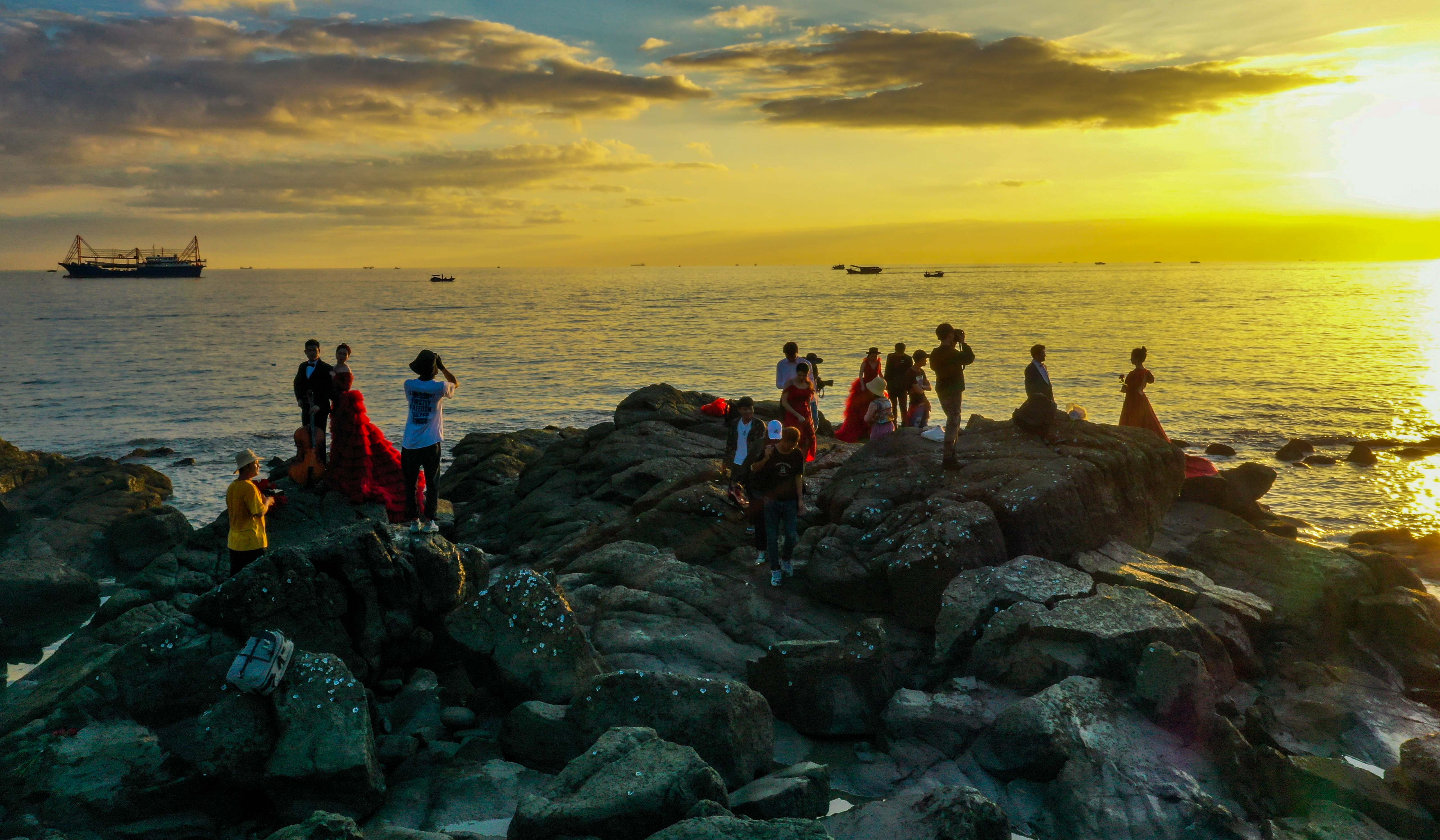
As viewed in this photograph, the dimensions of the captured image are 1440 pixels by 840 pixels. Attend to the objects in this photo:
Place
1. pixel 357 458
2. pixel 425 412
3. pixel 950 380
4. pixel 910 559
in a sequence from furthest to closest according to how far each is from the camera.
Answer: pixel 357 458, pixel 950 380, pixel 425 412, pixel 910 559

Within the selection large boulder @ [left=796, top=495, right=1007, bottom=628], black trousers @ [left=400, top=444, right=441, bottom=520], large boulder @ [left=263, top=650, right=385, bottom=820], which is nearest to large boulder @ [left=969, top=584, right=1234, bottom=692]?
large boulder @ [left=796, top=495, right=1007, bottom=628]

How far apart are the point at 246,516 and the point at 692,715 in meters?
5.89

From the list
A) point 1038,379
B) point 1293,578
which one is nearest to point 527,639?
point 1038,379

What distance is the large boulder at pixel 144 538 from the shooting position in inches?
572

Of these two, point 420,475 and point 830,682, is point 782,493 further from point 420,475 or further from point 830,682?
point 420,475

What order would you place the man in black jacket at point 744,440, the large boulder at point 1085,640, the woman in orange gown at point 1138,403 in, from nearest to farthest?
the large boulder at point 1085,640 < the man in black jacket at point 744,440 < the woman in orange gown at point 1138,403

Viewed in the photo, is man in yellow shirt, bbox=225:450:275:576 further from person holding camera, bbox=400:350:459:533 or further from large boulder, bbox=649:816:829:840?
large boulder, bbox=649:816:829:840

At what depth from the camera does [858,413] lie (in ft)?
60.6

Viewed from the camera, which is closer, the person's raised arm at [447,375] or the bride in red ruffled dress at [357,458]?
the person's raised arm at [447,375]

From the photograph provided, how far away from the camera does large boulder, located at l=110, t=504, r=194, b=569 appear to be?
572 inches

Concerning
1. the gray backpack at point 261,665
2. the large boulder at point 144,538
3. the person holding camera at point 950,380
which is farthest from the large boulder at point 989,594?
the large boulder at point 144,538

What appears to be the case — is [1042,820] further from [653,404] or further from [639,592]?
[653,404]

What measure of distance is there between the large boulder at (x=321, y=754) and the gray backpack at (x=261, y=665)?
0.15 m

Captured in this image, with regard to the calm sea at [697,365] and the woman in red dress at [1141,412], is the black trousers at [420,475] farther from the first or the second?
the woman in red dress at [1141,412]
